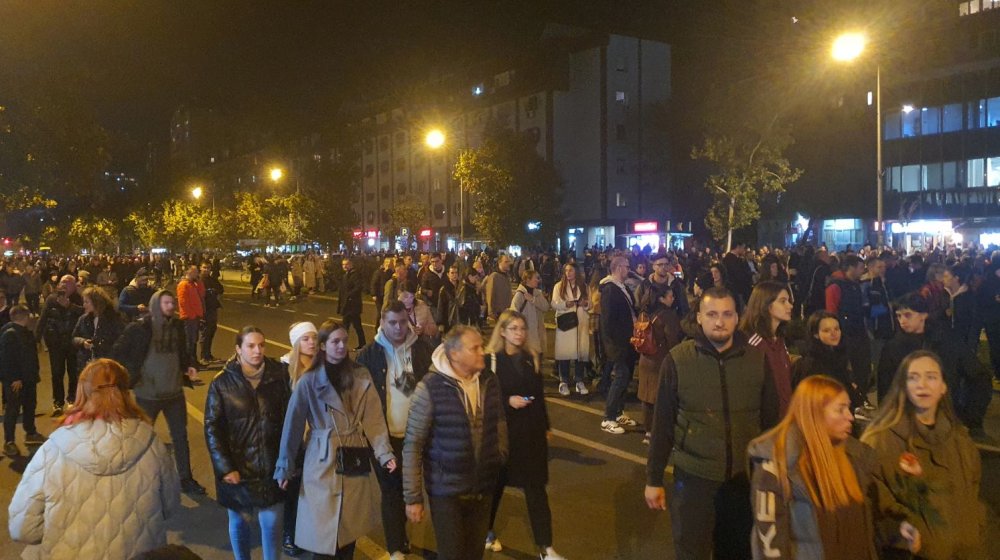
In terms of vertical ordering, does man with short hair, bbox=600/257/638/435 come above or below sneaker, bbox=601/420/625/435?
above

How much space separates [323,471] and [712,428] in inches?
83.4

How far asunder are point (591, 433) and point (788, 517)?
217 inches

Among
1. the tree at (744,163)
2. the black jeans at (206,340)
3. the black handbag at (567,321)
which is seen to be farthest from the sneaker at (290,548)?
the tree at (744,163)

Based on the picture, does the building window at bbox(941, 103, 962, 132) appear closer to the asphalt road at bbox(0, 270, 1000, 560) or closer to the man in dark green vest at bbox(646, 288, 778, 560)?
the asphalt road at bbox(0, 270, 1000, 560)

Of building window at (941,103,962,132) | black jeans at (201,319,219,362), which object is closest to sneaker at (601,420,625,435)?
black jeans at (201,319,219,362)

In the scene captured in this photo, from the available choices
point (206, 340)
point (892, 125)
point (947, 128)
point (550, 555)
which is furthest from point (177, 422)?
point (892, 125)

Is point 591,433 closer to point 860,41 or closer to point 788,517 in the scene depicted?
point 788,517

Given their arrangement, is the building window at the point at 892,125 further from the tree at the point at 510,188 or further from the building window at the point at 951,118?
the tree at the point at 510,188

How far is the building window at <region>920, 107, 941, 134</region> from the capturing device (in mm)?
47781

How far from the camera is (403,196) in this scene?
69.8 meters

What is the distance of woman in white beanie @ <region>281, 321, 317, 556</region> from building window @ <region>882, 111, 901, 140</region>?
53.1m

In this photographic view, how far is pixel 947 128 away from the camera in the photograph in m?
47.4

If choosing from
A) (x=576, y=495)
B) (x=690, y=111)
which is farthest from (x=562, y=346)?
(x=690, y=111)

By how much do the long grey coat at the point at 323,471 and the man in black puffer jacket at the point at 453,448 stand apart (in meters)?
0.48
